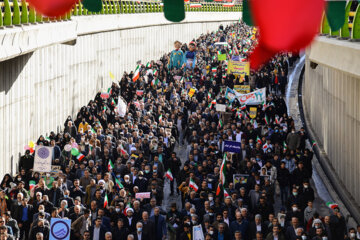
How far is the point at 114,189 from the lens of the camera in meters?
16.7

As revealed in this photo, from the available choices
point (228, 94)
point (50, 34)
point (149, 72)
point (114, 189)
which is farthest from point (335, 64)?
point (149, 72)

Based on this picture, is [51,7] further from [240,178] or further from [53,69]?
[53,69]

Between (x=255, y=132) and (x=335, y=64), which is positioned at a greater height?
(x=335, y=64)

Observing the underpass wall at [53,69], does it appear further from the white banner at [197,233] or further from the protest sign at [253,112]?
the protest sign at [253,112]

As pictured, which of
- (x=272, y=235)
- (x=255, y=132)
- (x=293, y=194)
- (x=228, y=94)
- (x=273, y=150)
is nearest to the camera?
(x=272, y=235)

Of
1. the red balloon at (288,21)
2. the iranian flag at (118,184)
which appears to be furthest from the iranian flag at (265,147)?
the red balloon at (288,21)

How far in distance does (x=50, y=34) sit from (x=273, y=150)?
7260 millimetres

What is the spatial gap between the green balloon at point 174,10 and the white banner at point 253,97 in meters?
26.5

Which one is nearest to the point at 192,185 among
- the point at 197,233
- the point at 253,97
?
the point at 197,233

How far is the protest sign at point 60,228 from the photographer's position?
13180mm

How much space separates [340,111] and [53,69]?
38.9ft

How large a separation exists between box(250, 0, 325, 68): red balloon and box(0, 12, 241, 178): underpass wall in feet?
44.8

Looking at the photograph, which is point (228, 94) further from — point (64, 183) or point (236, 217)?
point (236, 217)

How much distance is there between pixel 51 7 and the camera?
1.30 metres
